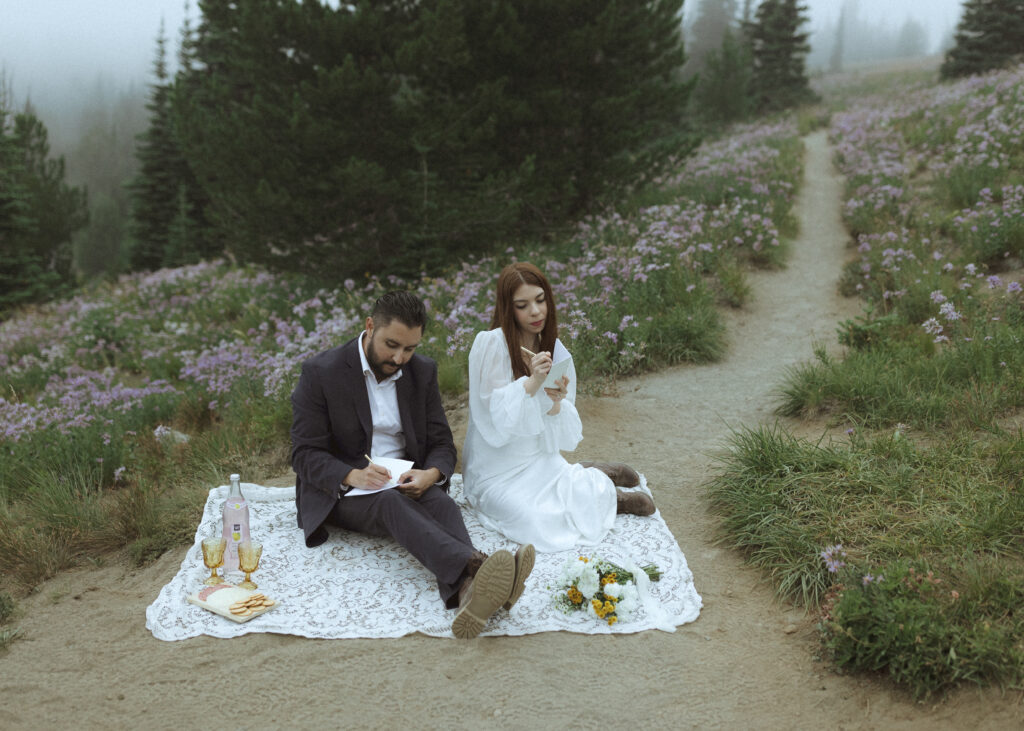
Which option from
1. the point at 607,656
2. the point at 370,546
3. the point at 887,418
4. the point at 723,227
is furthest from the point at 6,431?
the point at 723,227

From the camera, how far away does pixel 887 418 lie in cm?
539

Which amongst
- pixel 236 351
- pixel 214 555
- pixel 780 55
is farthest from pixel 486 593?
pixel 780 55

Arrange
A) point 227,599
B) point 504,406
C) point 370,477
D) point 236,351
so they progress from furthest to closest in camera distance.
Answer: point 236,351
point 504,406
point 370,477
point 227,599

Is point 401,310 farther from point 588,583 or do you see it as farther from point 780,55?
point 780,55

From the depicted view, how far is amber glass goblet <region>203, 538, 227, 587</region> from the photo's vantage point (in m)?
3.97

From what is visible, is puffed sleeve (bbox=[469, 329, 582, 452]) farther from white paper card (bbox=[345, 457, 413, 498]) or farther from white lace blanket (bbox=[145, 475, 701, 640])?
white lace blanket (bbox=[145, 475, 701, 640])

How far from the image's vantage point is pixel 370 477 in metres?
4.08

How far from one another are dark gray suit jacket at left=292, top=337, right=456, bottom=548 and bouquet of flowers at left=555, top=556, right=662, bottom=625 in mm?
993

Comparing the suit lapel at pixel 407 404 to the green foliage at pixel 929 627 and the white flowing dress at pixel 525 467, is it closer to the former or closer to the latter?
the white flowing dress at pixel 525 467

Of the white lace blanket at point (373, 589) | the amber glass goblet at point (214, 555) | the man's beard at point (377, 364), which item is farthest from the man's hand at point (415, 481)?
the amber glass goblet at point (214, 555)

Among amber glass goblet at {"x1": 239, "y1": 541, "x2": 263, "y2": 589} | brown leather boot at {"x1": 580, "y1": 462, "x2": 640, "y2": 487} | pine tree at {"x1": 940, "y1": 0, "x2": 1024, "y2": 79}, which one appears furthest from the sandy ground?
pine tree at {"x1": 940, "y1": 0, "x2": 1024, "y2": 79}

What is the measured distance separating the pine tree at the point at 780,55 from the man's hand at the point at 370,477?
104 feet

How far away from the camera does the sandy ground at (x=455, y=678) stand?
3092 millimetres

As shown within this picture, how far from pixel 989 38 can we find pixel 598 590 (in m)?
28.9
